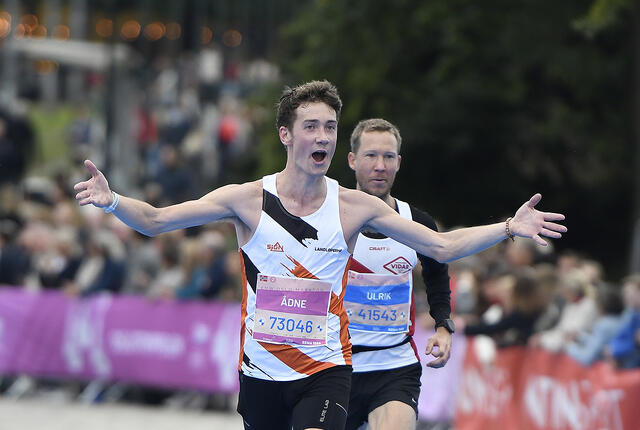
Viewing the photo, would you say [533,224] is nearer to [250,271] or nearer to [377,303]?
[250,271]

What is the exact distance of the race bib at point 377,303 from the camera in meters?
7.39

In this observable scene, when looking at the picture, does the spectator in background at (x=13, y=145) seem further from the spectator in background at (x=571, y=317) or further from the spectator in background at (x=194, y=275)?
the spectator in background at (x=571, y=317)

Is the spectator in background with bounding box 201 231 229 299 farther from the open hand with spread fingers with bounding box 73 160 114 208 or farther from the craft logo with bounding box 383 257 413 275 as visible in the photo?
the open hand with spread fingers with bounding box 73 160 114 208

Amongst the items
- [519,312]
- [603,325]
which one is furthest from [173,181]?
[603,325]

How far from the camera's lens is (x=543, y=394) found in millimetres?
11414

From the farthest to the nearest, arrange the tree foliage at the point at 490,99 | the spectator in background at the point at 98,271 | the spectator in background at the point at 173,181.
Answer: the tree foliage at the point at 490,99 < the spectator in background at the point at 173,181 < the spectator in background at the point at 98,271

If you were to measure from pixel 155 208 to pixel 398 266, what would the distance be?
182 centimetres

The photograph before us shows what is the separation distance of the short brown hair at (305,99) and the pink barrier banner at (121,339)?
8.32 metres

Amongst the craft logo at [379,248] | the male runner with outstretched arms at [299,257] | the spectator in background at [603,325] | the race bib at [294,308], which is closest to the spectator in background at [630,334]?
the spectator in background at [603,325]

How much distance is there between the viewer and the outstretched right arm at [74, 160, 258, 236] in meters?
6.03

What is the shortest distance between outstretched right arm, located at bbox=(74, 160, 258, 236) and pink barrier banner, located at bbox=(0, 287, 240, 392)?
8.35 metres

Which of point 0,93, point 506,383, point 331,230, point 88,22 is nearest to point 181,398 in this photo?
point 506,383

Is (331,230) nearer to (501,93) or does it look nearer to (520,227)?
(520,227)

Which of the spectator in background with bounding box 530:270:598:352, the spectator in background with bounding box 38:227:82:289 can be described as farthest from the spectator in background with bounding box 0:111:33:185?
the spectator in background with bounding box 530:270:598:352
